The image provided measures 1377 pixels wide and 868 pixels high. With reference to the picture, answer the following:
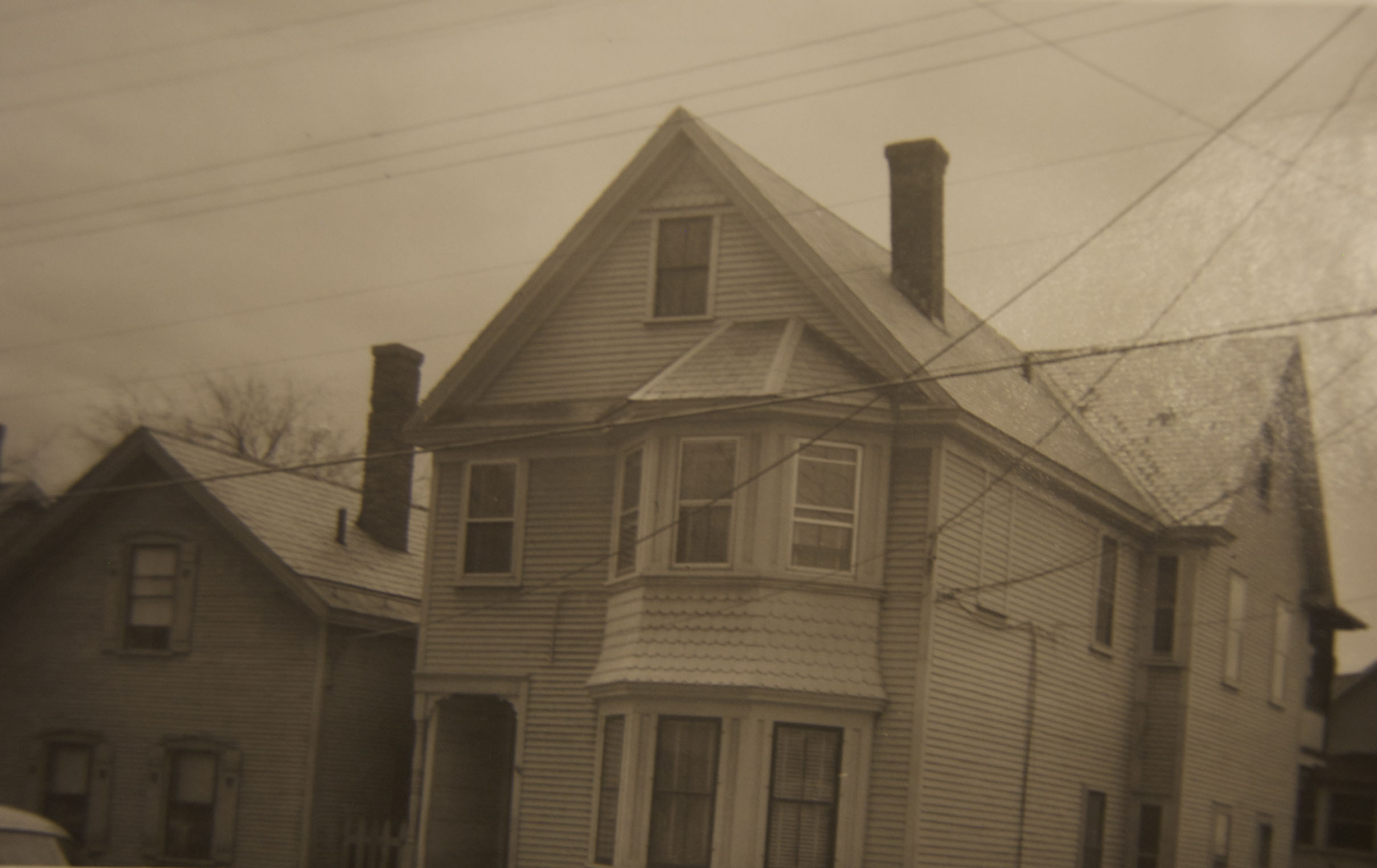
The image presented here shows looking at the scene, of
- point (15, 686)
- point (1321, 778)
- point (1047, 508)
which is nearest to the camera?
point (1047, 508)

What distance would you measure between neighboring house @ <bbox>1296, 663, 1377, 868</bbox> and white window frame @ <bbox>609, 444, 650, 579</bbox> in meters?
11.1

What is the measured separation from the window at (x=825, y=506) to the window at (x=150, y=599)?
327 inches

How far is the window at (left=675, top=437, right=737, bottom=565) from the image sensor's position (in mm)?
16766

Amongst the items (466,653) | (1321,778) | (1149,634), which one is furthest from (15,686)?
(1321,778)

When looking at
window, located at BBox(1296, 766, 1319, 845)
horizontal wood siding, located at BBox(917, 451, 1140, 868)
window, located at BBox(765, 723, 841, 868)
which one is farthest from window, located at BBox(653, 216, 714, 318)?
window, located at BBox(1296, 766, 1319, 845)

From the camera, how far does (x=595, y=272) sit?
63.4 feet

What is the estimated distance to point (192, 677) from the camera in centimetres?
2048

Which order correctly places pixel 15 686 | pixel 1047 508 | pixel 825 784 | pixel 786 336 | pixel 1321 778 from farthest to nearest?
pixel 1321 778 → pixel 15 686 → pixel 1047 508 → pixel 786 336 → pixel 825 784

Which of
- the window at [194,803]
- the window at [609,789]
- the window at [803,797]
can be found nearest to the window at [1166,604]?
the window at [803,797]

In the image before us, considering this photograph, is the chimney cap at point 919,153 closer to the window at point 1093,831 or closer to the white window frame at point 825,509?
the white window frame at point 825,509

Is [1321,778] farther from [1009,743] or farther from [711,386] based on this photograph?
[711,386]

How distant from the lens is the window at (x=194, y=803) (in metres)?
20.4

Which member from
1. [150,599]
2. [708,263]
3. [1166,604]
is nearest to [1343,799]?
[1166,604]

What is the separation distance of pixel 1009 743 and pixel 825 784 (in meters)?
2.86
